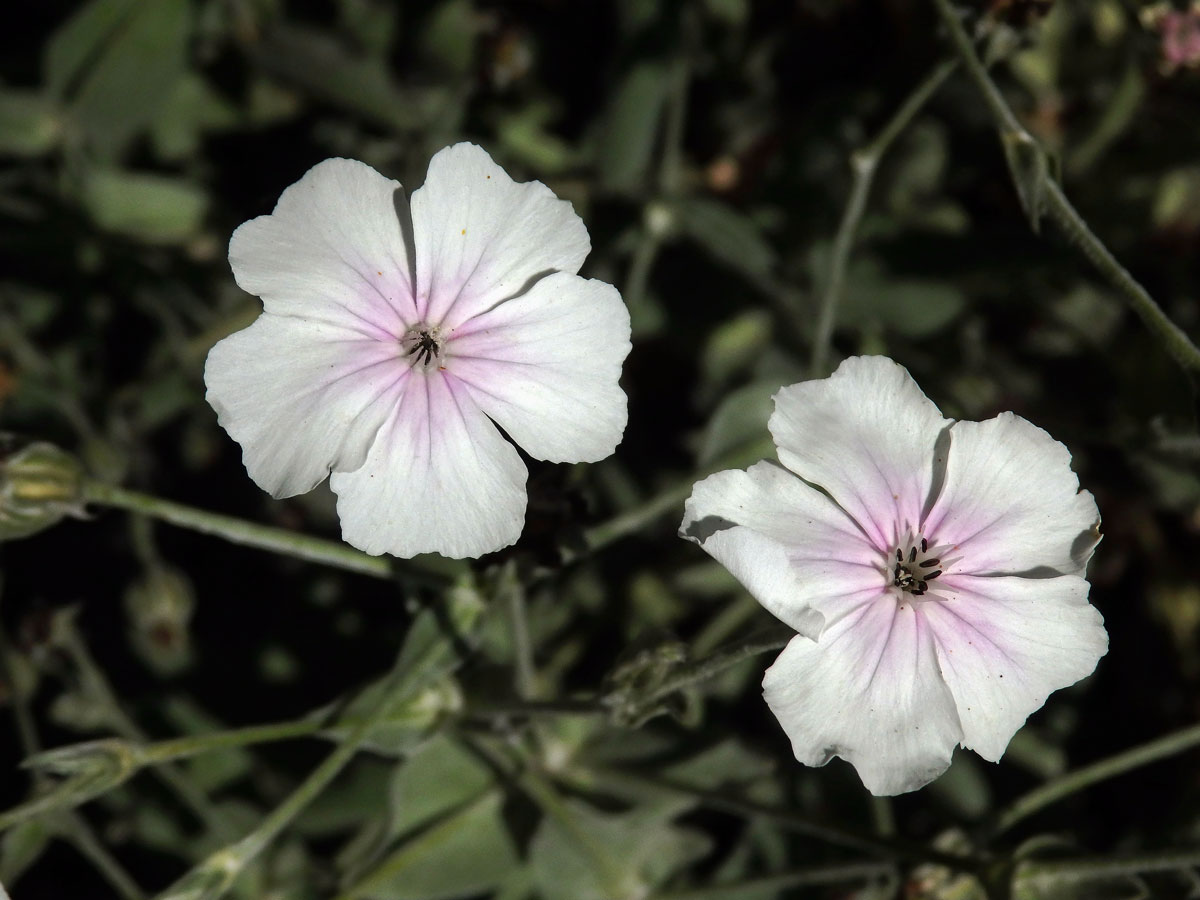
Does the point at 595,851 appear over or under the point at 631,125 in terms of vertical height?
under

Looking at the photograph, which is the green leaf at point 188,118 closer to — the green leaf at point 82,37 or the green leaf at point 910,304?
the green leaf at point 82,37

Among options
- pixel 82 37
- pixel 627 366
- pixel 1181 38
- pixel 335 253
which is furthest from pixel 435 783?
pixel 1181 38

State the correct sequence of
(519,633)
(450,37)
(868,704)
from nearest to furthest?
1. (868,704)
2. (519,633)
3. (450,37)

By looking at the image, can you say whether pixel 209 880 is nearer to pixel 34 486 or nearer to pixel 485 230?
pixel 34 486

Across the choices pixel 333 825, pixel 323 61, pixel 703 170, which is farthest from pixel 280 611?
pixel 703 170

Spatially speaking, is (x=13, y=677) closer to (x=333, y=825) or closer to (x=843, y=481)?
(x=333, y=825)

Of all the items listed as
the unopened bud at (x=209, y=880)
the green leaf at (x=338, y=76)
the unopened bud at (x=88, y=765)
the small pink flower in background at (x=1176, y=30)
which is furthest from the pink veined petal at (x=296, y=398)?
the small pink flower in background at (x=1176, y=30)

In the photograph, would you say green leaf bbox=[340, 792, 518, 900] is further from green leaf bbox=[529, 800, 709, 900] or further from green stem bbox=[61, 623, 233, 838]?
green stem bbox=[61, 623, 233, 838]

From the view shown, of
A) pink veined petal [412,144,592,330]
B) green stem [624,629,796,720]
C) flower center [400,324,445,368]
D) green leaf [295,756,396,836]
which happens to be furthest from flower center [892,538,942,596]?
green leaf [295,756,396,836]
